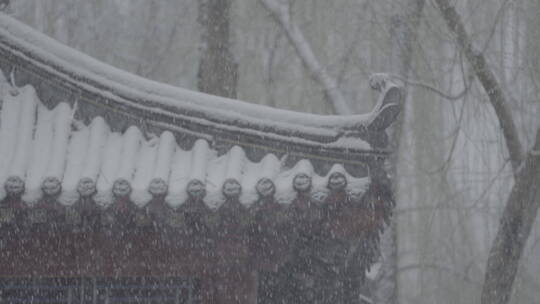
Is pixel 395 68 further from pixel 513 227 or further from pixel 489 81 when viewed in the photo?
pixel 513 227

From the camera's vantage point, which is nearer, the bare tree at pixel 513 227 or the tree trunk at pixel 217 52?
the bare tree at pixel 513 227

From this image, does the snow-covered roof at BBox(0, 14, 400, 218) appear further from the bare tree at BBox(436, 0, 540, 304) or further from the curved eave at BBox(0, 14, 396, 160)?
the bare tree at BBox(436, 0, 540, 304)

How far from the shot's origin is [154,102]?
153 inches

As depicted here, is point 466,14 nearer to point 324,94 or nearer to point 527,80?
point 527,80

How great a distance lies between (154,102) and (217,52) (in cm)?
480

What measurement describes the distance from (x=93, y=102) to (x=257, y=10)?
26.7 feet

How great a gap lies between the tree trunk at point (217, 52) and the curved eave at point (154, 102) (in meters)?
4.40

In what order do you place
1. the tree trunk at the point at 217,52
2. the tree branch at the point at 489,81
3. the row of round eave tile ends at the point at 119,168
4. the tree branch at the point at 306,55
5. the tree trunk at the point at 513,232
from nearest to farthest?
the row of round eave tile ends at the point at 119,168
the tree trunk at the point at 513,232
the tree branch at the point at 489,81
the tree trunk at the point at 217,52
the tree branch at the point at 306,55

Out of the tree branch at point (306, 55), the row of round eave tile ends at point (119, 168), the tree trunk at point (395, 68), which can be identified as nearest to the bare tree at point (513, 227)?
the tree trunk at point (395, 68)

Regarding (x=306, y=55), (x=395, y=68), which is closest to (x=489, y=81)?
(x=395, y=68)

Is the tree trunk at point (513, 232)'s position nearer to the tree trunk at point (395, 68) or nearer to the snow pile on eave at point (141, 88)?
the tree trunk at point (395, 68)

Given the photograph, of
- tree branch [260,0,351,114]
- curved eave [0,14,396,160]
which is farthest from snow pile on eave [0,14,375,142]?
tree branch [260,0,351,114]

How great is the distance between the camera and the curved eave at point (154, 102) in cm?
381

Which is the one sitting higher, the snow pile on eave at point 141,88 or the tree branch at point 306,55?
the tree branch at point 306,55
